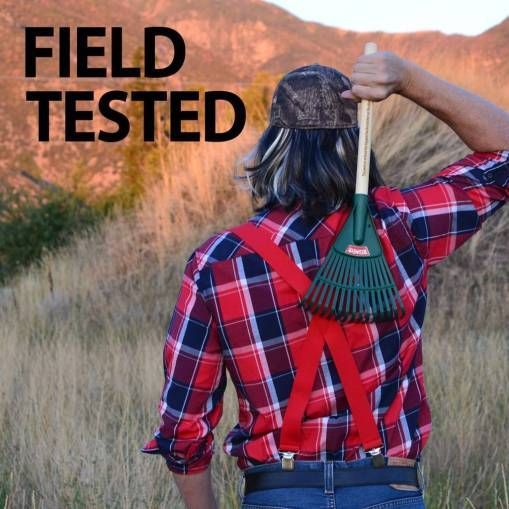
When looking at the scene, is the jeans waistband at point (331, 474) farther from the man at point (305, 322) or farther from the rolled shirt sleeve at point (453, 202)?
the rolled shirt sleeve at point (453, 202)

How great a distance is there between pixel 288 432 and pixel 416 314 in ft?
1.30

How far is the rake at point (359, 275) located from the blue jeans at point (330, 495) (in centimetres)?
30

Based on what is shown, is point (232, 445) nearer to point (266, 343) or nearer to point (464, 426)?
point (266, 343)

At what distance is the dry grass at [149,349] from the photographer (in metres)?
4.06

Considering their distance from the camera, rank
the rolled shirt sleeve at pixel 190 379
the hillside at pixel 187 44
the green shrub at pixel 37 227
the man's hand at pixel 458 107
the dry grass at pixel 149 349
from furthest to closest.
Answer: the hillside at pixel 187 44 < the green shrub at pixel 37 227 < the dry grass at pixel 149 349 < the man's hand at pixel 458 107 < the rolled shirt sleeve at pixel 190 379

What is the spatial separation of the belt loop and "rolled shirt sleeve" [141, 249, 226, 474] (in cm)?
31

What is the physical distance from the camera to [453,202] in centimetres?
215

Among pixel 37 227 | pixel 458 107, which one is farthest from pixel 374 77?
pixel 37 227

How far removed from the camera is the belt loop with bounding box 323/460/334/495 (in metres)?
1.91

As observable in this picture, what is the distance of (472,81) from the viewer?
443 inches

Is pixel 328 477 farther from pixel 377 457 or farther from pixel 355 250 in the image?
pixel 355 250

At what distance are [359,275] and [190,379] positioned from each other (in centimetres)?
42

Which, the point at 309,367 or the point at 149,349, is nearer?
the point at 309,367

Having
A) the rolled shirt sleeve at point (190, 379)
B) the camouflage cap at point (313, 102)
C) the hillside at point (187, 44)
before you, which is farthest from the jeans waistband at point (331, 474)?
the hillside at point (187, 44)
